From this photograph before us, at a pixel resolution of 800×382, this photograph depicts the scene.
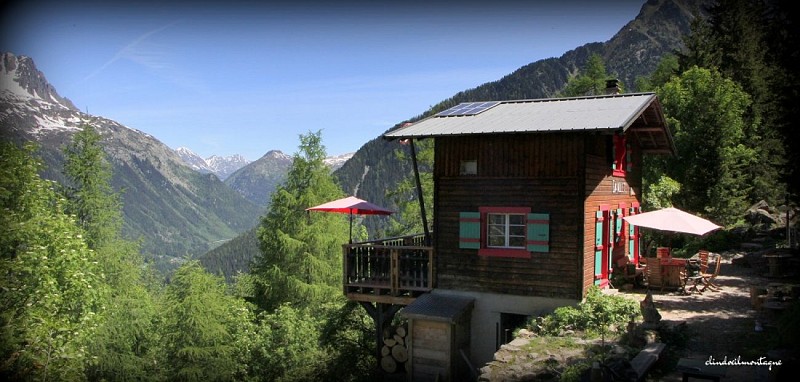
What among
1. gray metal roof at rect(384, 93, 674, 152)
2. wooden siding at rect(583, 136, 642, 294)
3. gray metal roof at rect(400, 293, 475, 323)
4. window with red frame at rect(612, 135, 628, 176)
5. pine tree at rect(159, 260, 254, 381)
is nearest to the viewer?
gray metal roof at rect(384, 93, 674, 152)

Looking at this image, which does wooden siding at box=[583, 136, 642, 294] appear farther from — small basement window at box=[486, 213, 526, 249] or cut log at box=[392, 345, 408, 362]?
cut log at box=[392, 345, 408, 362]

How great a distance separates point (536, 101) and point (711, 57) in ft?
71.3

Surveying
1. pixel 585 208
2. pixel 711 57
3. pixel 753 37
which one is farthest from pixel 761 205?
pixel 585 208

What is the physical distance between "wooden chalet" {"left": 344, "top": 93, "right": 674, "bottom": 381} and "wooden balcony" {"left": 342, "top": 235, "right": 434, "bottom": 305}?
3cm

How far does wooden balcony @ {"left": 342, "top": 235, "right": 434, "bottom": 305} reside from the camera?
1428 cm

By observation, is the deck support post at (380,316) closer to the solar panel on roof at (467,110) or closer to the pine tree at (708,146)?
the solar panel on roof at (467,110)

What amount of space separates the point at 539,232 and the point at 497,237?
3.70 feet

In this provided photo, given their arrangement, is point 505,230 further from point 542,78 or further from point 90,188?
point 542,78

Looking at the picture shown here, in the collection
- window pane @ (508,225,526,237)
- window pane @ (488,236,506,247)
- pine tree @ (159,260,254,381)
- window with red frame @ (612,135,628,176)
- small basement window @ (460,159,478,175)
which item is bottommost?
pine tree @ (159,260,254,381)

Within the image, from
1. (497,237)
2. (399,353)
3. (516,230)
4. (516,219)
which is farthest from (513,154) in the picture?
(399,353)

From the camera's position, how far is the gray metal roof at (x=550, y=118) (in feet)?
40.3

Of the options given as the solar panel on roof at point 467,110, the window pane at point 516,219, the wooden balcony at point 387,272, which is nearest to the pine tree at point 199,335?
the wooden balcony at point 387,272

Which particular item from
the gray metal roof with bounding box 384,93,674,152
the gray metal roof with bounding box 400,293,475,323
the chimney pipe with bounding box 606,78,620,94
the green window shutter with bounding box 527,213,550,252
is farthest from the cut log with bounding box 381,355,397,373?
the chimney pipe with bounding box 606,78,620,94

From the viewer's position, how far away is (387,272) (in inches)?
583
